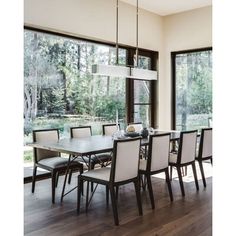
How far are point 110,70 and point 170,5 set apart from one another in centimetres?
316

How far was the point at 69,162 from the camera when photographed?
13.2ft

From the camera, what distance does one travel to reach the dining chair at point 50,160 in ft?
12.9

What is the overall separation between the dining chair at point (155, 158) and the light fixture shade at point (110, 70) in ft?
3.40

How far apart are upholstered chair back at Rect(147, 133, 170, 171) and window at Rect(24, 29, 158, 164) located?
2.27 metres

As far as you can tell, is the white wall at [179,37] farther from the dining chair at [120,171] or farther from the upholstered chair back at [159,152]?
the dining chair at [120,171]

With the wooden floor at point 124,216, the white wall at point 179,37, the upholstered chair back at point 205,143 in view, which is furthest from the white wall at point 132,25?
the wooden floor at point 124,216

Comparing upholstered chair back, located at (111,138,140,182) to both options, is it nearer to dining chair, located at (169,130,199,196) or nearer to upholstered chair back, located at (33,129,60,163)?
dining chair, located at (169,130,199,196)

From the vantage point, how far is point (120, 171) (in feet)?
10.8

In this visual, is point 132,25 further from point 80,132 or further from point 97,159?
point 97,159

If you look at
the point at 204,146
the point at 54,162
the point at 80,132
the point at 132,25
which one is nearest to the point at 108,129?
the point at 80,132
